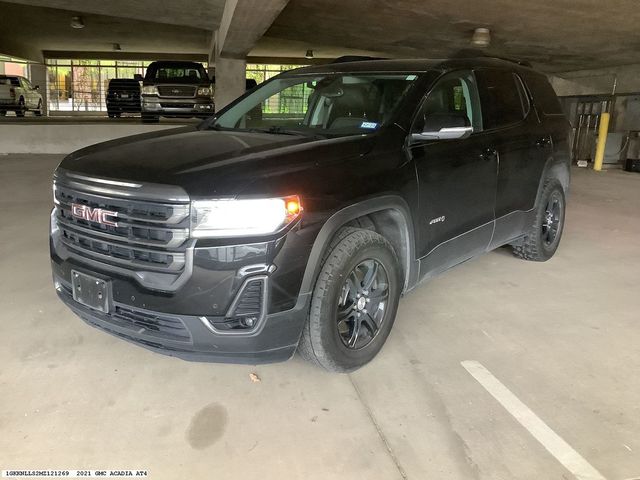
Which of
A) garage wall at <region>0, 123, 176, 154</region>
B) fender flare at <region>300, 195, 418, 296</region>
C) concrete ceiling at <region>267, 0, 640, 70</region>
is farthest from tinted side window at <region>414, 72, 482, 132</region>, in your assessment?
garage wall at <region>0, 123, 176, 154</region>

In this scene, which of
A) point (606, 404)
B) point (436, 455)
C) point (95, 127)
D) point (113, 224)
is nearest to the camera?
point (436, 455)

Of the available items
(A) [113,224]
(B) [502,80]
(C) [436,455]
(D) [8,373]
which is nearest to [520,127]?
(B) [502,80]

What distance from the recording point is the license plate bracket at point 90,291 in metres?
2.67

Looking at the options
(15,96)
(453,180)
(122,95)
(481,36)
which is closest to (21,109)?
(15,96)

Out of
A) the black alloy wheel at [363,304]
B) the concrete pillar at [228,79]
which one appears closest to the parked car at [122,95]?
the concrete pillar at [228,79]

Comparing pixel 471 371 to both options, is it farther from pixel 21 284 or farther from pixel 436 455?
pixel 21 284

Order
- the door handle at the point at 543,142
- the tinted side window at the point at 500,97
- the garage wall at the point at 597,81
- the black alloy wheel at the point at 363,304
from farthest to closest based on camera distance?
1. the garage wall at the point at 597,81
2. the door handle at the point at 543,142
3. the tinted side window at the point at 500,97
4. the black alloy wheel at the point at 363,304

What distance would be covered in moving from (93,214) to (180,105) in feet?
43.7

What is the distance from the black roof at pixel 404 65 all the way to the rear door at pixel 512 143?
97mm

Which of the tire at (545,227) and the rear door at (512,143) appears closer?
the rear door at (512,143)

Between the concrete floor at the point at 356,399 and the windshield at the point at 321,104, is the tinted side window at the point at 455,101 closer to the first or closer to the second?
the windshield at the point at 321,104

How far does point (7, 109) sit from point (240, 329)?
23450 millimetres

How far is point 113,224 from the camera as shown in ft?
8.72

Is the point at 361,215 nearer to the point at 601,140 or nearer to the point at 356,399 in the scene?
the point at 356,399
